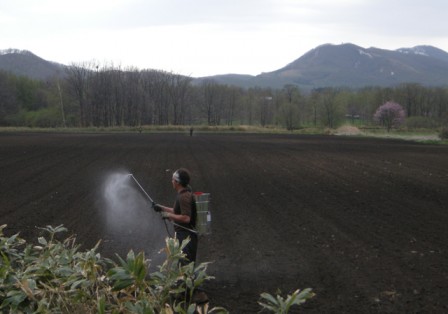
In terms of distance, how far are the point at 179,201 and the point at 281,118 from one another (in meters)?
113

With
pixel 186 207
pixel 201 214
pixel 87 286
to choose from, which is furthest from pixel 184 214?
pixel 87 286

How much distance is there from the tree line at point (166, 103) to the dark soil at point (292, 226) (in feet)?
297

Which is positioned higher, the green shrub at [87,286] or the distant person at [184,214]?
the green shrub at [87,286]

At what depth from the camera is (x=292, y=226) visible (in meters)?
11.4

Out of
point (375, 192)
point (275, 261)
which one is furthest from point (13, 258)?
point (375, 192)

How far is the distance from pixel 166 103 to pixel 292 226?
12344 cm

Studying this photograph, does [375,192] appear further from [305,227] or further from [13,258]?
[13,258]

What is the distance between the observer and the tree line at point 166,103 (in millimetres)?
115306

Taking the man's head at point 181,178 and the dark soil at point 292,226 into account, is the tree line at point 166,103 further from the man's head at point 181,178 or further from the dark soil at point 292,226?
→ the man's head at point 181,178

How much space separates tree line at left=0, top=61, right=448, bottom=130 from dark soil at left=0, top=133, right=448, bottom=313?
9055 cm

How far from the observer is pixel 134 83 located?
129500mm

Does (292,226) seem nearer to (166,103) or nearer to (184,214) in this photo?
(184,214)

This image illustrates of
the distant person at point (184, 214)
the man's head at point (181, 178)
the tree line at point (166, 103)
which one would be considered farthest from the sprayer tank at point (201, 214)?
the tree line at point (166, 103)

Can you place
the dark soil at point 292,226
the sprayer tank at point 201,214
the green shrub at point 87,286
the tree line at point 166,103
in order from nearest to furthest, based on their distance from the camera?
the green shrub at point 87,286 → the sprayer tank at point 201,214 → the dark soil at point 292,226 → the tree line at point 166,103
